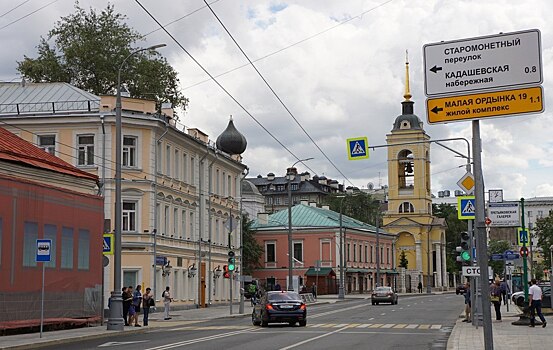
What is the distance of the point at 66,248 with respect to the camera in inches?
1163

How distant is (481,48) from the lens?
956 cm

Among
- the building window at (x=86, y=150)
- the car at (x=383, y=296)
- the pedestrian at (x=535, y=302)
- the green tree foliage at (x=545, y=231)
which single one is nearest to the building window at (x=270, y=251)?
the green tree foliage at (x=545, y=231)

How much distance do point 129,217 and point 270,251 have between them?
146 ft

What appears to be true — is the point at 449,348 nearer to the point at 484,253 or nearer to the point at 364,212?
the point at 484,253

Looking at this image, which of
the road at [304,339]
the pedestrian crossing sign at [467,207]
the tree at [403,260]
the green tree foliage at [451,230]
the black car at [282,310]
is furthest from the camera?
the green tree foliage at [451,230]

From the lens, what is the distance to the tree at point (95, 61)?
55344 millimetres

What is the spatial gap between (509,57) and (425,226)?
330ft

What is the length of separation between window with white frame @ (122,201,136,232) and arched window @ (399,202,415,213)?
68156 mm

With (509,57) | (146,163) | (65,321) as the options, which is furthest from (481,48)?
(146,163)

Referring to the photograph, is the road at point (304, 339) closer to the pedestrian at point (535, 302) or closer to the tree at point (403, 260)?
the pedestrian at point (535, 302)

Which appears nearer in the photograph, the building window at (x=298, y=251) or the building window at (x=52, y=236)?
the building window at (x=52, y=236)

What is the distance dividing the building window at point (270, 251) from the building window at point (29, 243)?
6107 cm

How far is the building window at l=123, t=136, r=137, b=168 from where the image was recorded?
147 ft

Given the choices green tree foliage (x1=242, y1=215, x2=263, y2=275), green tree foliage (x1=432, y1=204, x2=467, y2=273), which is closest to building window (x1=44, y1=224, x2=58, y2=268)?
green tree foliage (x1=242, y1=215, x2=263, y2=275)
